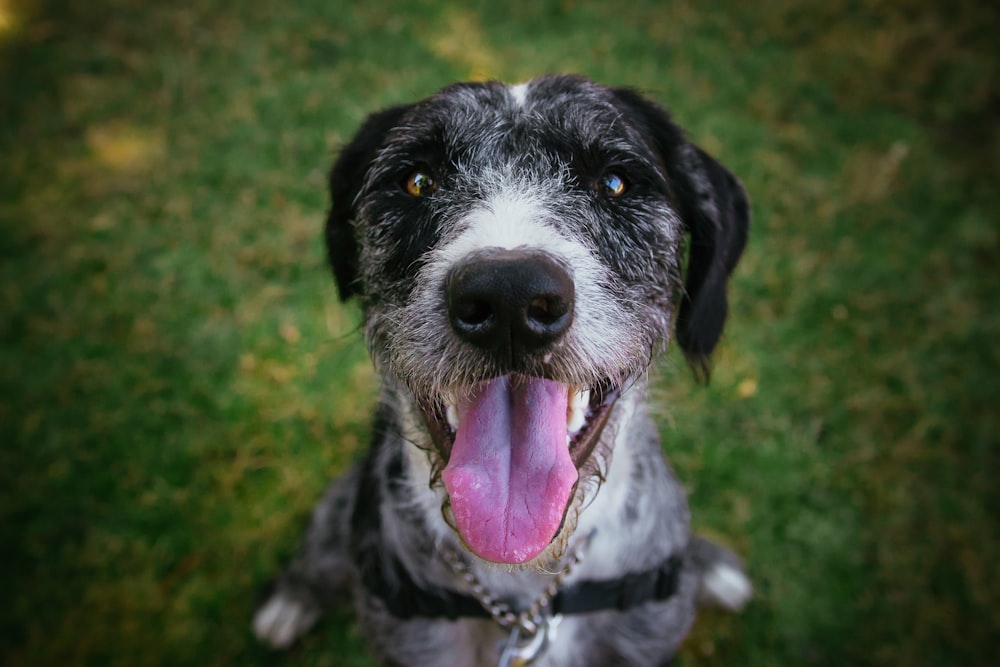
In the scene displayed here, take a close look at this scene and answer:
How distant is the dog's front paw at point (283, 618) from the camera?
3.19m

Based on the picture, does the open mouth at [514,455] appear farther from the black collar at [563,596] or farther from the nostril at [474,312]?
the black collar at [563,596]

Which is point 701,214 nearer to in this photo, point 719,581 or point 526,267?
Answer: point 526,267

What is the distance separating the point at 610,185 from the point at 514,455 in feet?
3.04

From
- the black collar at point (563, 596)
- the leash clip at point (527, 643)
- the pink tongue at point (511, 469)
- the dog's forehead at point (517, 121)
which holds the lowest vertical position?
the leash clip at point (527, 643)

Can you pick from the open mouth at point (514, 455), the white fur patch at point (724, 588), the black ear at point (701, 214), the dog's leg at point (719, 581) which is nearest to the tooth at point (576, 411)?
the open mouth at point (514, 455)

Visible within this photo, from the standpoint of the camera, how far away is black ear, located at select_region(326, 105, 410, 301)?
2309 millimetres

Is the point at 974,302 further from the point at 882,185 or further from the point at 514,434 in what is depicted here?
the point at 514,434

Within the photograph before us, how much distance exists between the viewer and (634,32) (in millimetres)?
6020

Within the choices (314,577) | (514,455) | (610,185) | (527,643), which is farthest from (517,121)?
(314,577)

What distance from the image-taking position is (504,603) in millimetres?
2170

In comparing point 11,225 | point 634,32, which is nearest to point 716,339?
point 634,32

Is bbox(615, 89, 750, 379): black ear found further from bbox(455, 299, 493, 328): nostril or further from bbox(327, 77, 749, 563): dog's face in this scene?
bbox(455, 299, 493, 328): nostril

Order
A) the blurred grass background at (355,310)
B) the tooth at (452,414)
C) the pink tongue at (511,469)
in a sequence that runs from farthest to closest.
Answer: the blurred grass background at (355,310) → the tooth at (452,414) → the pink tongue at (511,469)

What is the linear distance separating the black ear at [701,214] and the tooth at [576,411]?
0.62 meters
